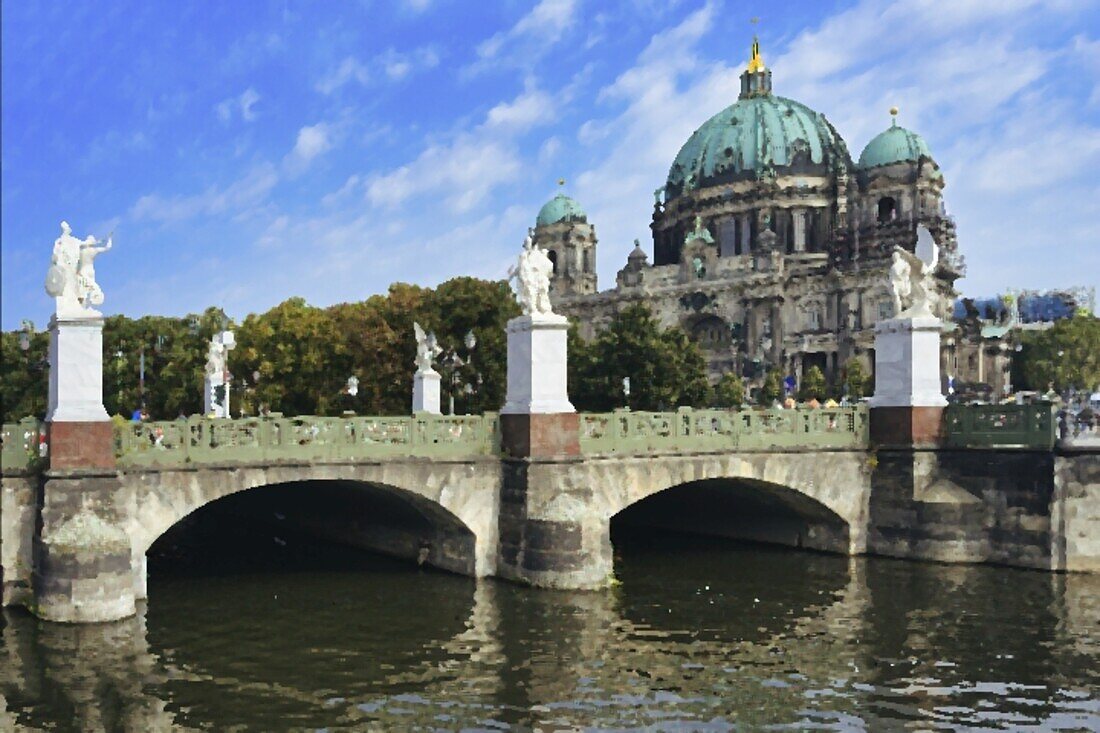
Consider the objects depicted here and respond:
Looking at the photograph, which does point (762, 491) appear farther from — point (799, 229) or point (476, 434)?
point (799, 229)

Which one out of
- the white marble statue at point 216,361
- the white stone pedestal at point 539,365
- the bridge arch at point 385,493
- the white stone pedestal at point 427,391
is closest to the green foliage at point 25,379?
the white marble statue at point 216,361

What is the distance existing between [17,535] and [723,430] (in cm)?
1714

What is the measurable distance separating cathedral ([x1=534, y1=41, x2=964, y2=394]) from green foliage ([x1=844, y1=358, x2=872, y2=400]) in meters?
5.22

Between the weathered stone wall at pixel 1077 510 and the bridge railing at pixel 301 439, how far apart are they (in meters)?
14.6

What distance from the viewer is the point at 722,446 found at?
30.1m

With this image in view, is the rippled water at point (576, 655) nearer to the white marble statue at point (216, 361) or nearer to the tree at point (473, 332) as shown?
the white marble statue at point (216, 361)

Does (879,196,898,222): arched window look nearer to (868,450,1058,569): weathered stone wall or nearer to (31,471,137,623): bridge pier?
(868,450,1058,569): weathered stone wall

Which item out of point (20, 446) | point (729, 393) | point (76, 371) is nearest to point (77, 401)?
point (76, 371)

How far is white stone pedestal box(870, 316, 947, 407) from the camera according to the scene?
103 feet

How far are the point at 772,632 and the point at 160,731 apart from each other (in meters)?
12.3

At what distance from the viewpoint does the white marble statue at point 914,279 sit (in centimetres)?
3203

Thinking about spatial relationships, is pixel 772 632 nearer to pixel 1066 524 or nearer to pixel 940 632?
pixel 940 632

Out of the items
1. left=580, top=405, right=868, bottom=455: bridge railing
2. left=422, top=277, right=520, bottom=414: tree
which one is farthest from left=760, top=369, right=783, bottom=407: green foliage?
left=580, top=405, right=868, bottom=455: bridge railing

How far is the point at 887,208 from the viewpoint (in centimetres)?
9969
